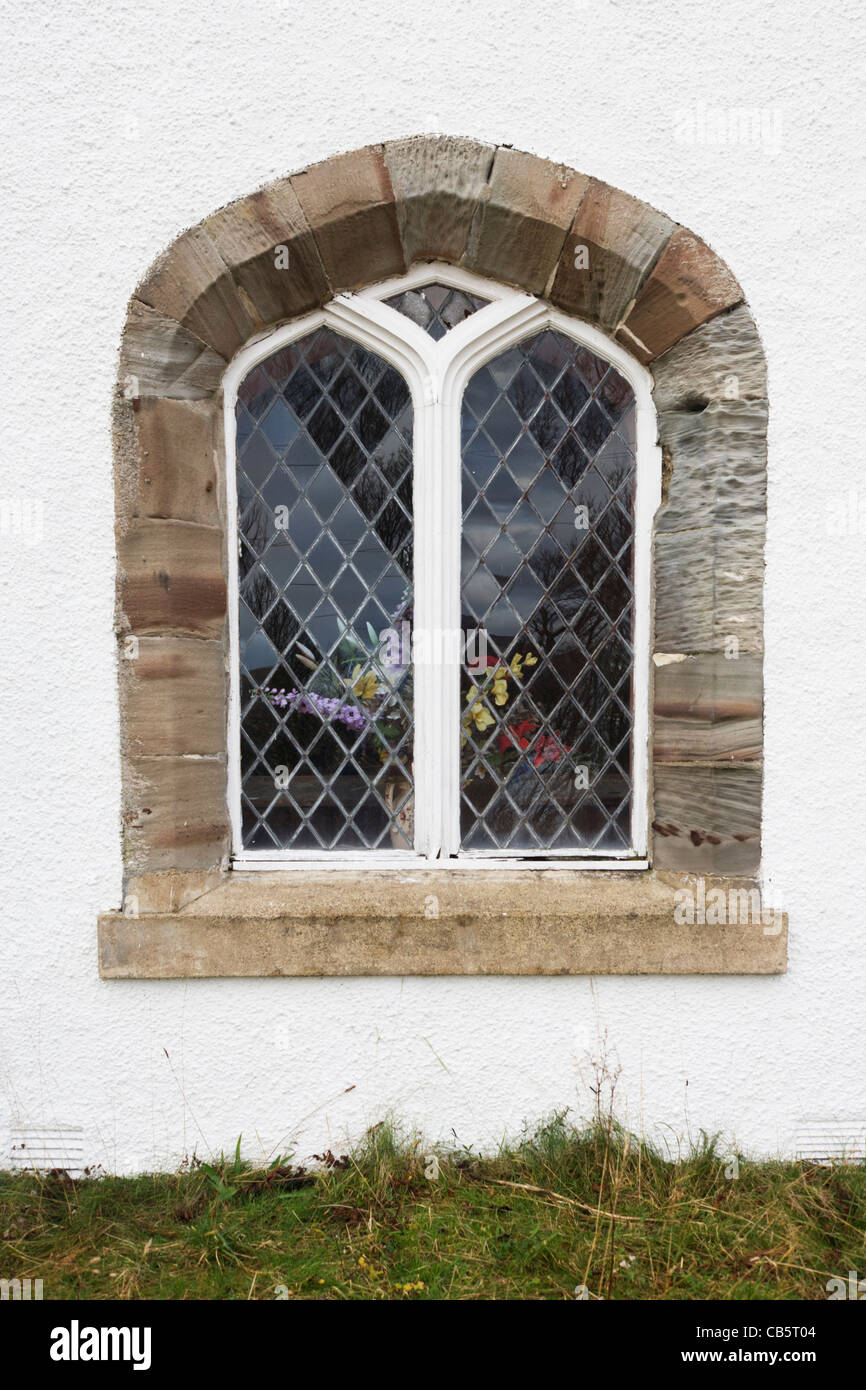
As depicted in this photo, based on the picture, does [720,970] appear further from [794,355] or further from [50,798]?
[50,798]

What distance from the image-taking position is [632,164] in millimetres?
2232

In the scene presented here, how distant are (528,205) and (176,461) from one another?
1.30 metres

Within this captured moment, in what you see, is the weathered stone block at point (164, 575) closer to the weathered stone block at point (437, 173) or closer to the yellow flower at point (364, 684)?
the yellow flower at point (364, 684)

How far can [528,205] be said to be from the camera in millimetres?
2217

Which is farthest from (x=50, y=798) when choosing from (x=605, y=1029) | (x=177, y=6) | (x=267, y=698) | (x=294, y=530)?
(x=177, y=6)

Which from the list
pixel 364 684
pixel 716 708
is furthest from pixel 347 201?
pixel 716 708

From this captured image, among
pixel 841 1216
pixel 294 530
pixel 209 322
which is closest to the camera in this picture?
pixel 841 1216

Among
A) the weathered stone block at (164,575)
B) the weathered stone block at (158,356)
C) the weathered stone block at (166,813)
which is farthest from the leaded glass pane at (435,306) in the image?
the weathered stone block at (166,813)

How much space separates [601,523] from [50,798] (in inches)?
77.5

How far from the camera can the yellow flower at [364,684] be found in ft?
8.21

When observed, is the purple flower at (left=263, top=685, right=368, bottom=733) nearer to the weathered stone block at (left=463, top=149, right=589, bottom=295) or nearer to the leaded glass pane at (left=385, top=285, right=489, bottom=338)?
the leaded glass pane at (left=385, top=285, right=489, bottom=338)

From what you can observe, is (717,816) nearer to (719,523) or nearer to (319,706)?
(719,523)

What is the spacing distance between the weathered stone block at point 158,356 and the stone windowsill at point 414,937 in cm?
150

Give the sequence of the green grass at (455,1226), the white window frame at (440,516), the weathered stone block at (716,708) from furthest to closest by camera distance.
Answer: the white window frame at (440,516), the weathered stone block at (716,708), the green grass at (455,1226)
